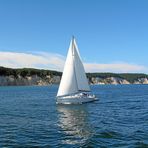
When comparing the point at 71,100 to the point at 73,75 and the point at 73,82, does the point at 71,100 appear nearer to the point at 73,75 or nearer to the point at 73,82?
the point at 73,82

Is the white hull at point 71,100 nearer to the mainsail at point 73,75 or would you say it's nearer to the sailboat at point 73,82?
the sailboat at point 73,82

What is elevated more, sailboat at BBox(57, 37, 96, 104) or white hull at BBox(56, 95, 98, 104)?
sailboat at BBox(57, 37, 96, 104)

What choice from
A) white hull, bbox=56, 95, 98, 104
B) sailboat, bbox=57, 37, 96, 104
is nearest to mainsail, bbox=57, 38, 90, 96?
sailboat, bbox=57, 37, 96, 104

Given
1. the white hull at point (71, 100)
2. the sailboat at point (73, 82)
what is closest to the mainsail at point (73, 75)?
the sailboat at point (73, 82)

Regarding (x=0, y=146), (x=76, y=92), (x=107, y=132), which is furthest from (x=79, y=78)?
(x=0, y=146)

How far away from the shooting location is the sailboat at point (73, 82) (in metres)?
76.4

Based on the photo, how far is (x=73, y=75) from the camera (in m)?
78.6

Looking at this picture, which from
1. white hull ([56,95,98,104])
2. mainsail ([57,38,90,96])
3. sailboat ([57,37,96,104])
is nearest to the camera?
white hull ([56,95,98,104])

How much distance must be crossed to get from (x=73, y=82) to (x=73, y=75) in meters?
1.51

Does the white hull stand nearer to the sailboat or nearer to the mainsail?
the sailboat

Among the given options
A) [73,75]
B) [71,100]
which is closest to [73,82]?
[73,75]

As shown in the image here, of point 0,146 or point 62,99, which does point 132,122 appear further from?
point 62,99

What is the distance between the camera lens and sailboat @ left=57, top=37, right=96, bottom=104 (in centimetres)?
7638

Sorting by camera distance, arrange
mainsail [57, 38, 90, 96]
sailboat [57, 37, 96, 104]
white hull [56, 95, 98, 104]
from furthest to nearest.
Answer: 1. mainsail [57, 38, 90, 96]
2. sailboat [57, 37, 96, 104]
3. white hull [56, 95, 98, 104]
